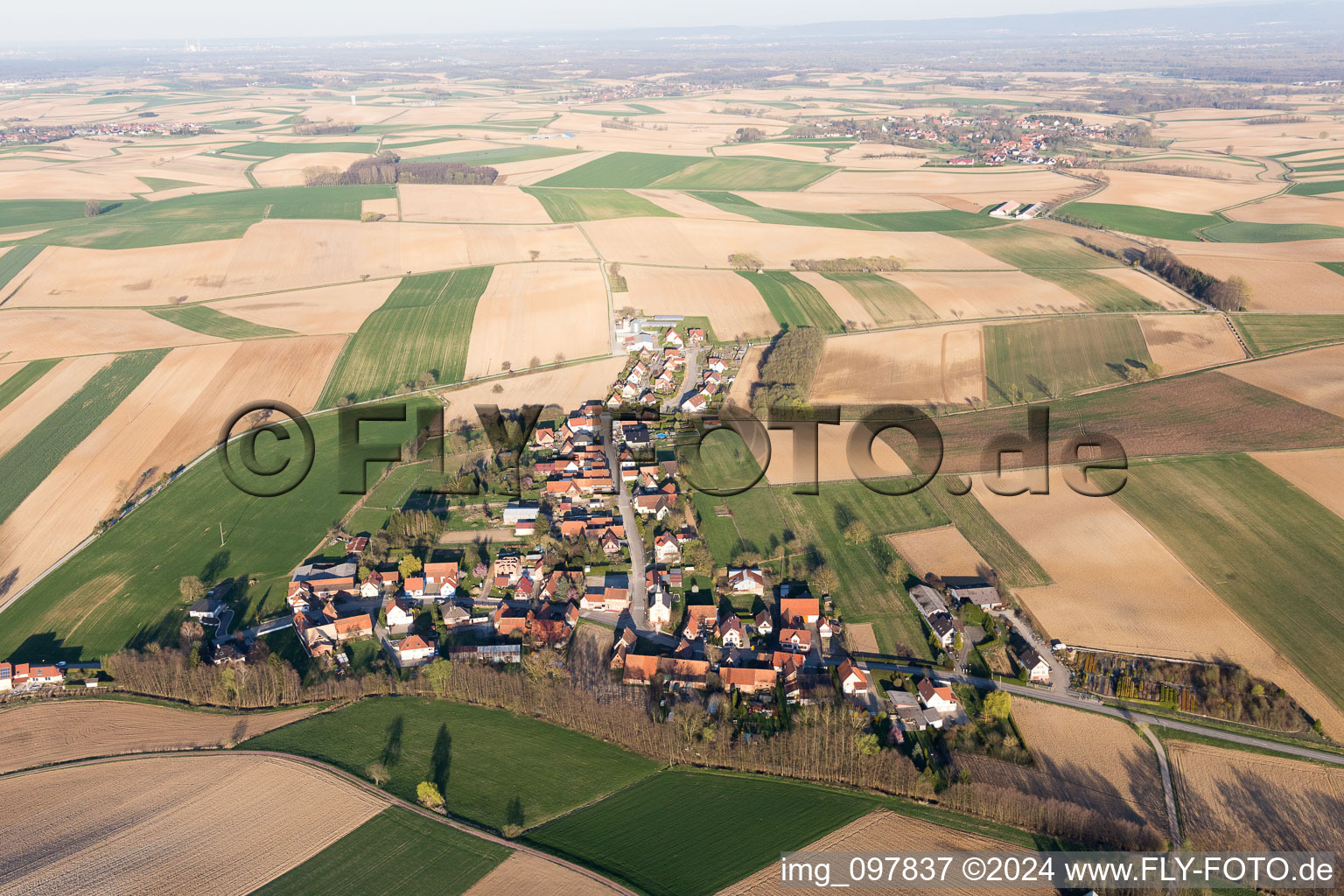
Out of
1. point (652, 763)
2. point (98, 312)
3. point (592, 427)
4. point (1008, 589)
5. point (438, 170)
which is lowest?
point (652, 763)

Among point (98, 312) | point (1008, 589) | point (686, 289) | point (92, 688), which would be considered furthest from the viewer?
point (686, 289)

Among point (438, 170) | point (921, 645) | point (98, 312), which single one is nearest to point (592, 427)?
point (921, 645)

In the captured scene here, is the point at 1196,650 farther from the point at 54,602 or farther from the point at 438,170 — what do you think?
the point at 438,170

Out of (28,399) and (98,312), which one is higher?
(98,312)

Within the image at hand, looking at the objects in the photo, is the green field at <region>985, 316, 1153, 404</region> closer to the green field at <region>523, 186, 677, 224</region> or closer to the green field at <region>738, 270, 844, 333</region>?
the green field at <region>738, 270, 844, 333</region>

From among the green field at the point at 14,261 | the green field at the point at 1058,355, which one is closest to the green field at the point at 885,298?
the green field at the point at 1058,355

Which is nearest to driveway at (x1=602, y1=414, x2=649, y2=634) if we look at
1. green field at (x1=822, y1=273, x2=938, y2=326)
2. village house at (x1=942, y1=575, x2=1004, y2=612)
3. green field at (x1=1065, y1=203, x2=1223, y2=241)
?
village house at (x1=942, y1=575, x2=1004, y2=612)

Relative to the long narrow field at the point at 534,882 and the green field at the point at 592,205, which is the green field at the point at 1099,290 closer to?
the green field at the point at 592,205

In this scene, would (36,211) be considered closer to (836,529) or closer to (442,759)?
(442,759)
